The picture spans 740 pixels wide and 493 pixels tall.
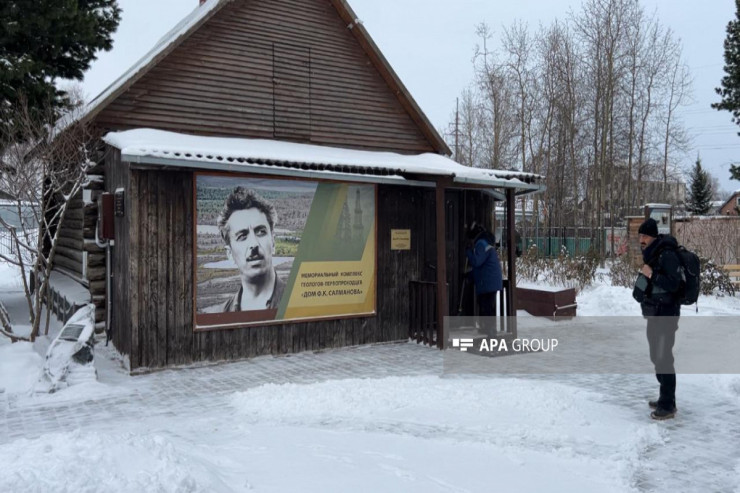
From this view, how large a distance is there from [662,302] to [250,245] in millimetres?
5516

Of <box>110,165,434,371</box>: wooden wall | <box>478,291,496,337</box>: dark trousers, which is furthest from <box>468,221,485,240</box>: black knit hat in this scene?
<box>110,165,434,371</box>: wooden wall

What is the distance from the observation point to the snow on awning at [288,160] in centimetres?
809

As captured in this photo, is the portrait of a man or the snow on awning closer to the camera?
the snow on awning

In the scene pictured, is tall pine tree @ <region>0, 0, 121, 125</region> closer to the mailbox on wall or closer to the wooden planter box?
the mailbox on wall

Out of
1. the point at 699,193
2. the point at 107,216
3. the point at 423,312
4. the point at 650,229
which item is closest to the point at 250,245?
the point at 107,216

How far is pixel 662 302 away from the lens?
6.60 meters

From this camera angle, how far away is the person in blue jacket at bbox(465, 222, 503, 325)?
35.0 feet

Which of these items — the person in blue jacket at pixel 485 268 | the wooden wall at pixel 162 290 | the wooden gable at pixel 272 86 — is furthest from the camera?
the person in blue jacket at pixel 485 268

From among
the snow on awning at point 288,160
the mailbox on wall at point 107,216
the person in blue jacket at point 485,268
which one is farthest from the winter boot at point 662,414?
the mailbox on wall at point 107,216

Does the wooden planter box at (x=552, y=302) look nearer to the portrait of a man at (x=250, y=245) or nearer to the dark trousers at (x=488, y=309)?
the dark trousers at (x=488, y=309)

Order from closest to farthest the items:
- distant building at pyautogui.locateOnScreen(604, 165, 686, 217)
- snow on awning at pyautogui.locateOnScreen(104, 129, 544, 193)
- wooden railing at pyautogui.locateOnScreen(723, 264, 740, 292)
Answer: snow on awning at pyautogui.locateOnScreen(104, 129, 544, 193)
wooden railing at pyautogui.locateOnScreen(723, 264, 740, 292)
distant building at pyautogui.locateOnScreen(604, 165, 686, 217)

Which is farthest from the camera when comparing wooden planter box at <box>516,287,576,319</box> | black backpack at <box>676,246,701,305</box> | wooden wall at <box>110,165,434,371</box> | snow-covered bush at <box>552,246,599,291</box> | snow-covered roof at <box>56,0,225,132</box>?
snow-covered bush at <box>552,246,599,291</box>

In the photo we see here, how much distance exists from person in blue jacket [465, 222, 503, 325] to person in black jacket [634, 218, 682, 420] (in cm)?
394

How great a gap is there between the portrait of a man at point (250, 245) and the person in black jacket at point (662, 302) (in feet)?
16.8
